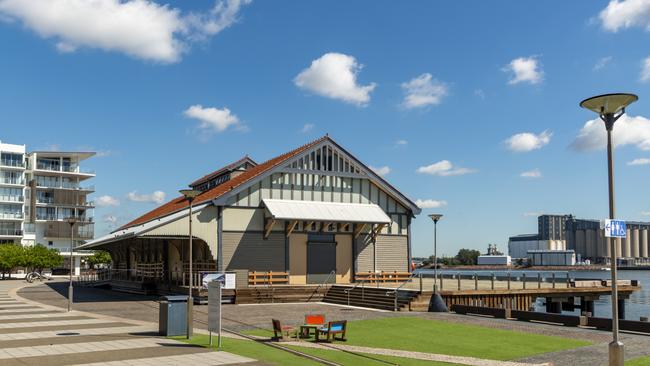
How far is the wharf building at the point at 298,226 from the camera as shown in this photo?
1414 inches

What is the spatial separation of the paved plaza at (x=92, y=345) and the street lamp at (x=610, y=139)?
8.08 metres

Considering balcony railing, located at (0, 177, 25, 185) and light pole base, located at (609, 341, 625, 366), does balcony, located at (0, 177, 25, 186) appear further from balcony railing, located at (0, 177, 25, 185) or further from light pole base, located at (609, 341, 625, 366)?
light pole base, located at (609, 341, 625, 366)

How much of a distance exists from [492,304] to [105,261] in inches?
3320

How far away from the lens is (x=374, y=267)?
1602 inches

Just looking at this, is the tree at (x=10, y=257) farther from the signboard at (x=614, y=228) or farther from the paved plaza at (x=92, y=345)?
the signboard at (x=614, y=228)

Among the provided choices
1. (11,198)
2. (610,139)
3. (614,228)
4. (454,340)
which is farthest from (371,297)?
(11,198)

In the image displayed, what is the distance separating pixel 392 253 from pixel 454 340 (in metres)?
21.7

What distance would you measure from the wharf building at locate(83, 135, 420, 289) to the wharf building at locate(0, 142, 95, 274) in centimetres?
6480

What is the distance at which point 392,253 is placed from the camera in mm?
41438

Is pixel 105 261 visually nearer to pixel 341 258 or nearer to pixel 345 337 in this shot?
pixel 341 258

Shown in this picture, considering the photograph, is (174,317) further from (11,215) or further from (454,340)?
(11,215)

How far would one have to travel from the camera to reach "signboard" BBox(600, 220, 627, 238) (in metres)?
11.6

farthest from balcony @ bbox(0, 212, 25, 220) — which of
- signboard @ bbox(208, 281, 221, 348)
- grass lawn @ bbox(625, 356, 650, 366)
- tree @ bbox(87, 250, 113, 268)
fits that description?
grass lawn @ bbox(625, 356, 650, 366)

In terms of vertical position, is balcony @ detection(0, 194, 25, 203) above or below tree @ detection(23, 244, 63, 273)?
above
